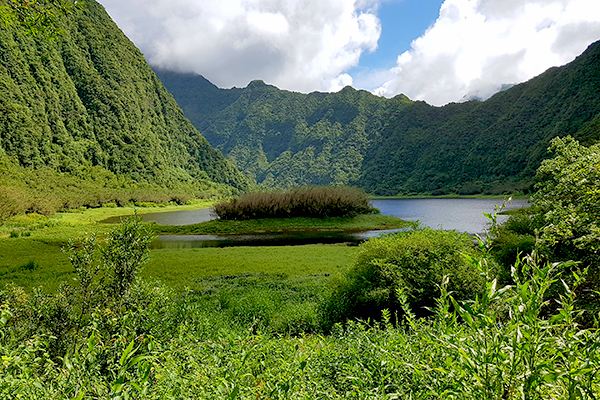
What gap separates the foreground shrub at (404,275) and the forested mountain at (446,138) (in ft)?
218

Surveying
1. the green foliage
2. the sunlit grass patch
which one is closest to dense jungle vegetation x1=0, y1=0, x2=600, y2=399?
the green foliage

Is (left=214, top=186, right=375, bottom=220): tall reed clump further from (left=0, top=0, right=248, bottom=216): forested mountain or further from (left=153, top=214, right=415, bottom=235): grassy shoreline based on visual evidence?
(left=0, top=0, right=248, bottom=216): forested mountain

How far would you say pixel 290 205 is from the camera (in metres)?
38.5

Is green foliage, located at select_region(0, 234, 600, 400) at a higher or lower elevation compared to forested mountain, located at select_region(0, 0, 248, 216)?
lower

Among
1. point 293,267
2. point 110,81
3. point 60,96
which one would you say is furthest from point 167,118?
point 293,267

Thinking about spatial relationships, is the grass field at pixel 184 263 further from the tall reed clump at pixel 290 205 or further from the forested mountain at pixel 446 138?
the forested mountain at pixel 446 138

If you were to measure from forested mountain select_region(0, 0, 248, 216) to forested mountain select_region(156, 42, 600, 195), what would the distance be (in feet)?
198

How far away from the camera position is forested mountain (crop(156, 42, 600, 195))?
307ft

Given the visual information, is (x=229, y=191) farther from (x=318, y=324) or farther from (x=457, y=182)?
(x=318, y=324)

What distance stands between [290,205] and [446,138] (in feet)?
383

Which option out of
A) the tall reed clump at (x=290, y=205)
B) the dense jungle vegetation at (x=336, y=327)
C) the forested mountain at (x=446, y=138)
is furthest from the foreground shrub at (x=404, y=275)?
the forested mountain at (x=446, y=138)

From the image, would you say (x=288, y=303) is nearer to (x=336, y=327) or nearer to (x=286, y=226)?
(x=336, y=327)

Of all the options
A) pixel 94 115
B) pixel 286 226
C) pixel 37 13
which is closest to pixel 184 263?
pixel 37 13

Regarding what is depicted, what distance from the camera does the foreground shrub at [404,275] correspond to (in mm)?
6742
